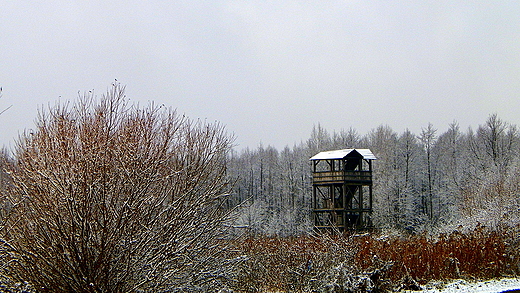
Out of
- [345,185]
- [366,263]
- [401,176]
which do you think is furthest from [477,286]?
[401,176]

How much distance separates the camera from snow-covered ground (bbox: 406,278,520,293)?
1386 centimetres

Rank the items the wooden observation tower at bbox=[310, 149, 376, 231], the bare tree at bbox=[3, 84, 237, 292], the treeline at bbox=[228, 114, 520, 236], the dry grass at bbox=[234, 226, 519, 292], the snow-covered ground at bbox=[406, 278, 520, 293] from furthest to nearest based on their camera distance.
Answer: the treeline at bbox=[228, 114, 520, 236]
the wooden observation tower at bbox=[310, 149, 376, 231]
the snow-covered ground at bbox=[406, 278, 520, 293]
the dry grass at bbox=[234, 226, 519, 292]
the bare tree at bbox=[3, 84, 237, 292]

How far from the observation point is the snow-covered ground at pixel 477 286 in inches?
546

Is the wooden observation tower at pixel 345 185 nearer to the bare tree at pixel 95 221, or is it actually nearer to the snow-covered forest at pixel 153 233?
the snow-covered forest at pixel 153 233

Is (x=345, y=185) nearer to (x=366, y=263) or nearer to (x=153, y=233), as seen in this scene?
(x=366, y=263)

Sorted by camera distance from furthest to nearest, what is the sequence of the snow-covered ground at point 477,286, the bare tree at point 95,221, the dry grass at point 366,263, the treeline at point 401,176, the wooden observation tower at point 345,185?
1. the treeline at point 401,176
2. the wooden observation tower at point 345,185
3. the snow-covered ground at point 477,286
4. the dry grass at point 366,263
5. the bare tree at point 95,221

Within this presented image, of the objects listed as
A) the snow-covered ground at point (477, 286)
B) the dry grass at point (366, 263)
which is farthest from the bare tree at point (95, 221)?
the snow-covered ground at point (477, 286)

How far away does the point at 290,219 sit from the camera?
1791 inches

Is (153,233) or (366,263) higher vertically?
(153,233)

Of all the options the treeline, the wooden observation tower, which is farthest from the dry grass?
the treeline

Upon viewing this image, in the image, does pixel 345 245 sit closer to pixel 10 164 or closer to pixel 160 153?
pixel 160 153

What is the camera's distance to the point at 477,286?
47.7 feet

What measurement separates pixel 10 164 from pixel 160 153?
8.08 ft

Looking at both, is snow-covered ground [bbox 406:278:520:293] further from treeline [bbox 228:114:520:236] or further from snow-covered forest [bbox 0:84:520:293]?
treeline [bbox 228:114:520:236]
